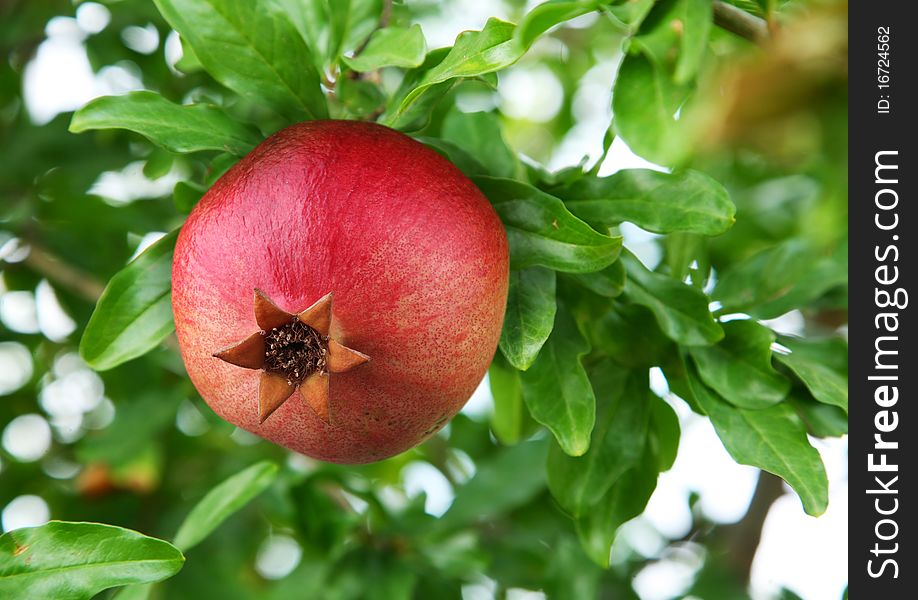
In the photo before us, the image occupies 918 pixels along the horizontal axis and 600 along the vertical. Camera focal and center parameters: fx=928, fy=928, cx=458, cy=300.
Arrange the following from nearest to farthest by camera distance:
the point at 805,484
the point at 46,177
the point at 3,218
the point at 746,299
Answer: the point at 805,484, the point at 746,299, the point at 3,218, the point at 46,177

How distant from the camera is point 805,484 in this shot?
1211 millimetres

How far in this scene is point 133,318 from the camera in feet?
4.06

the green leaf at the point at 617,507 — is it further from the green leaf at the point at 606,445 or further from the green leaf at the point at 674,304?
the green leaf at the point at 674,304

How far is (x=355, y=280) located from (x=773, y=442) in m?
0.67

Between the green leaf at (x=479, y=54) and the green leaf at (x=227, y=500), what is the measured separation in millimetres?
683

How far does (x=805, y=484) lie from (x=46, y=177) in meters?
2.02

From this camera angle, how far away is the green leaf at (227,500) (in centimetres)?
144

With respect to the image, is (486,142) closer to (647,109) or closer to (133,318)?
(647,109)

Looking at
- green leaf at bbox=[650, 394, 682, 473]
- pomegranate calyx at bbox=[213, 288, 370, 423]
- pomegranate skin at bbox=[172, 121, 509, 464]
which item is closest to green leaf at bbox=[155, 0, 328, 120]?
pomegranate skin at bbox=[172, 121, 509, 464]

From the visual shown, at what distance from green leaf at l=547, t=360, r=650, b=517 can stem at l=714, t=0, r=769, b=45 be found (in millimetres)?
521

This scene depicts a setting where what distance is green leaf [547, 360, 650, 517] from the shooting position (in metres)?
1.39

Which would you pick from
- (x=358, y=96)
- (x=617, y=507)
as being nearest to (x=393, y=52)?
(x=358, y=96)
